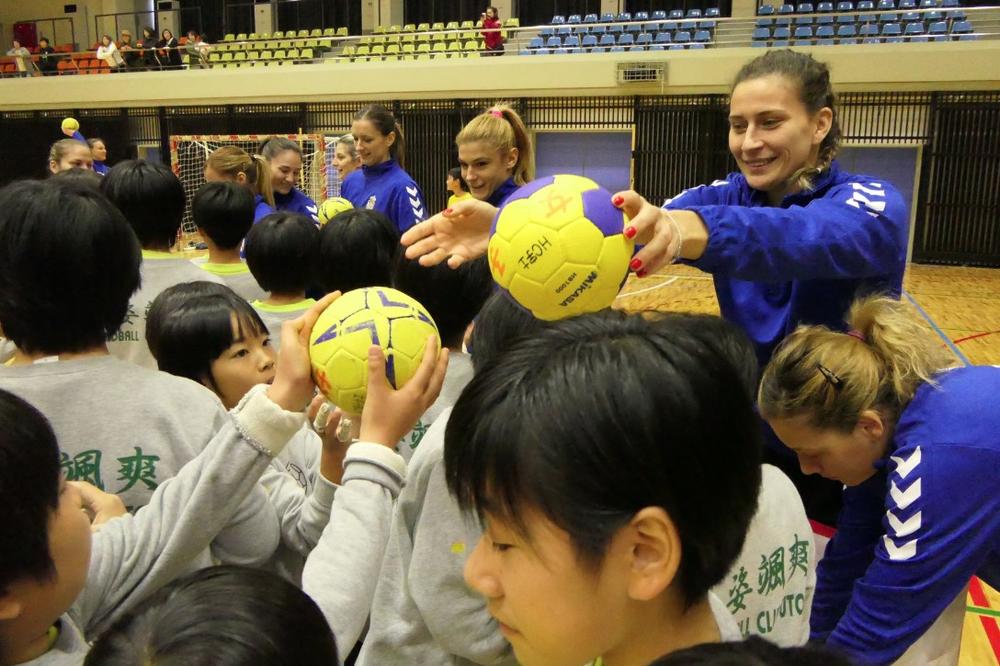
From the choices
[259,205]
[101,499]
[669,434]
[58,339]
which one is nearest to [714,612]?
[669,434]

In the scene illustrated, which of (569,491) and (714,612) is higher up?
(569,491)

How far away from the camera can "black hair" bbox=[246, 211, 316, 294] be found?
115 inches

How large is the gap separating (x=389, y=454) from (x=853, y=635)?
115 centimetres

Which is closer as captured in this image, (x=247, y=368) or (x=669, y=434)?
(x=669, y=434)

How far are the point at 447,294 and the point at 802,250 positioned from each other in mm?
877

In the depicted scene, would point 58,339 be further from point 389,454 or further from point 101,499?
point 389,454

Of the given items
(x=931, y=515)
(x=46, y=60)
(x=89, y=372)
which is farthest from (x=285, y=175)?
(x=46, y=60)

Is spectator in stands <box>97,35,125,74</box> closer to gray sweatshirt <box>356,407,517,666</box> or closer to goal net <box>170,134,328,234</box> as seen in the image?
goal net <box>170,134,328,234</box>

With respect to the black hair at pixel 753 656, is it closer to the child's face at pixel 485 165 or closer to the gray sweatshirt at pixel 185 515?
the gray sweatshirt at pixel 185 515

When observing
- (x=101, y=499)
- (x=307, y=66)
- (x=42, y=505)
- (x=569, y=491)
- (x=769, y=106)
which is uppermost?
(x=307, y=66)

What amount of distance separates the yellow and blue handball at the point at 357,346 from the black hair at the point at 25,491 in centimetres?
54

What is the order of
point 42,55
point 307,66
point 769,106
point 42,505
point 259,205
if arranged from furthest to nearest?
point 42,55 < point 307,66 < point 259,205 < point 769,106 < point 42,505

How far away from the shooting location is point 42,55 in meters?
18.2

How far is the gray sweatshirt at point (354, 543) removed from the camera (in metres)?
1.35
